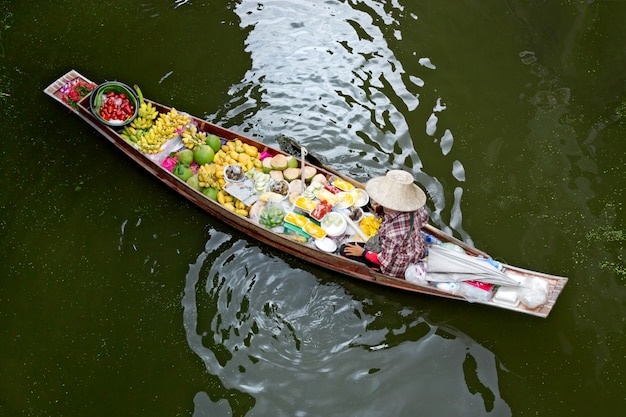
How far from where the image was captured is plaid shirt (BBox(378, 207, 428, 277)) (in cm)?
490

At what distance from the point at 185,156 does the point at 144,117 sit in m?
0.80

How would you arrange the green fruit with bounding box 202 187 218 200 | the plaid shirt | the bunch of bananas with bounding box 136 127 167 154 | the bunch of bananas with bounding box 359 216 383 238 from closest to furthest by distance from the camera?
the plaid shirt < the bunch of bananas with bounding box 359 216 383 238 < the green fruit with bounding box 202 187 218 200 < the bunch of bananas with bounding box 136 127 167 154

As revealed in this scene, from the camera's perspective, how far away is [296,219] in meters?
5.52

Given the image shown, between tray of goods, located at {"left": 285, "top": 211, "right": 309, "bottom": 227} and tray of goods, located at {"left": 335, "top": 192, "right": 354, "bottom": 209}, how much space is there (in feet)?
1.27

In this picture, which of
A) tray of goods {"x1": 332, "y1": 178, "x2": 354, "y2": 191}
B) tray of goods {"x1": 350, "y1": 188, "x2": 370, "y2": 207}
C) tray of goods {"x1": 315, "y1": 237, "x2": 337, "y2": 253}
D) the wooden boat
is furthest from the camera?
tray of goods {"x1": 332, "y1": 178, "x2": 354, "y2": 191}

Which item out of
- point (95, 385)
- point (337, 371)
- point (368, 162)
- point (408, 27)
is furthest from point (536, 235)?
point (95, 385)

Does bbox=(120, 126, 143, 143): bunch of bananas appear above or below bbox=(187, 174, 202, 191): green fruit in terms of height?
above

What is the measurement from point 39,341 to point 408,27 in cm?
636

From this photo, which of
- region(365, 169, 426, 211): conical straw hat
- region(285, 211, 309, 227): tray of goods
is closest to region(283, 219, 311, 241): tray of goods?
region(285, 211, 309, 227): tray of goods

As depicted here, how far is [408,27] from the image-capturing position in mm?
7770

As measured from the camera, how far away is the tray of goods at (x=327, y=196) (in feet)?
18.2

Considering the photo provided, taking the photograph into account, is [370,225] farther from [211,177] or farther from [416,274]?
[211,177]

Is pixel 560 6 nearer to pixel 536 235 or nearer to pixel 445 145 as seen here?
pixel 445 145

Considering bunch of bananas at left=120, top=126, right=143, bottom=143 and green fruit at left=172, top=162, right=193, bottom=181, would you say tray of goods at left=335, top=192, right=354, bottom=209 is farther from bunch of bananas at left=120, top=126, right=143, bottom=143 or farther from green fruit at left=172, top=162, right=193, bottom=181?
bunch of bananas at left=120, top=126, right=143, bottom=143
